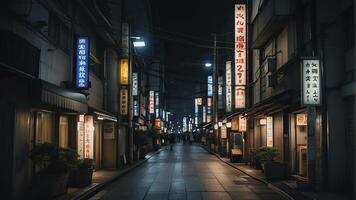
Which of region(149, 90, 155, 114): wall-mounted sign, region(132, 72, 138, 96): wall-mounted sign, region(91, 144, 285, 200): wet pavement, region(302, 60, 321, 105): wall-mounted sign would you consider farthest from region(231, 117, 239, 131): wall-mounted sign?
region(149, 90, 155, 114): wall-mounted sign

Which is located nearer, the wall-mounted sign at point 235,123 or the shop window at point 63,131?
the shop window at point 63,131

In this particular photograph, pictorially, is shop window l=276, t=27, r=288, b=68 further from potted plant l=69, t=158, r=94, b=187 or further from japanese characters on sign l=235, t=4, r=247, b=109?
potted plant l=69, t=158, r=94, b=187

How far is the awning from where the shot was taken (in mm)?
14656

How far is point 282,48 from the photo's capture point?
27.6m

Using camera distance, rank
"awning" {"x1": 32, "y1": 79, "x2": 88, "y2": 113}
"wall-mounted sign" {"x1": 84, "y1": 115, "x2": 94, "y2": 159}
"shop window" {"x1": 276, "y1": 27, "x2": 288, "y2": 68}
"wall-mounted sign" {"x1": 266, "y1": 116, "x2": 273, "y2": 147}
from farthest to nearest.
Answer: "wall-mounted sign" {"x1": 266, "y1": 116, "x2": 273, "y2": 147} < "wall-mounted sign" {"x1": 84, "y1": 115, "x2": 94, "y2": 159} < "shop window" {"x1": 276, "y1": 27, "x2": 288, "y2": 68} < "awning" {"x1": 32, "y1": 79, "x2": 88, "y2": 113}

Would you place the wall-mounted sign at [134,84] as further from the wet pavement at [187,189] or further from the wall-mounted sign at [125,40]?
the wet pavement at [187,189]

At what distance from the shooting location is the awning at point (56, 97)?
14.7 m

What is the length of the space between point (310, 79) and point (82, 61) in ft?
32.4

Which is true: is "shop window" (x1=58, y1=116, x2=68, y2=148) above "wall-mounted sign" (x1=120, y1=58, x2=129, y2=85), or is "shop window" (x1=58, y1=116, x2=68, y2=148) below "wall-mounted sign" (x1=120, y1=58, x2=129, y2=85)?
below

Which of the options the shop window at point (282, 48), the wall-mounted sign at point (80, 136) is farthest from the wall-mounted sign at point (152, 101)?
the wall-mounted sign at point (80, 136)

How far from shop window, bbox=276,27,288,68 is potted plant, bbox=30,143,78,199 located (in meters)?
13.5

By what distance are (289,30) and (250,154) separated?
1237 cm

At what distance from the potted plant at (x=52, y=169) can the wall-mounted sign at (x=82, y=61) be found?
5886 mm

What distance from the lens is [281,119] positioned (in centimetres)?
2745
